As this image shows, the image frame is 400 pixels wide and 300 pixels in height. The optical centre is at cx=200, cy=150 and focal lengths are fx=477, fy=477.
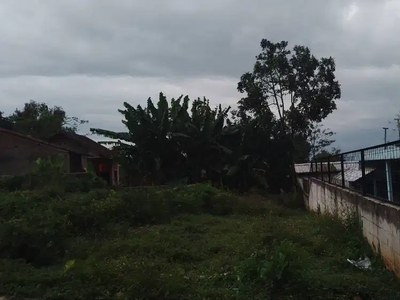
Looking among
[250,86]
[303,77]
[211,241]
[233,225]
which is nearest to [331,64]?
[303,77]

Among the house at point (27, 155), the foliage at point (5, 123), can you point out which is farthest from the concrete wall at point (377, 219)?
the foliage at point (5, 123)

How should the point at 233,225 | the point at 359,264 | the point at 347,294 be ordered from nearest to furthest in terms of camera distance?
the point at 347,294
the point at 359,264
the point at 233,225

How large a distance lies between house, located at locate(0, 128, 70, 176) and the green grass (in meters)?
14.2

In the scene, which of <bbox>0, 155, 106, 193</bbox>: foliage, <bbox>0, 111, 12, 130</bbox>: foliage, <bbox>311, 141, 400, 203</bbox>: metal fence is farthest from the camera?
<bbox>0, 111, 12, 130</bbox>: foliage

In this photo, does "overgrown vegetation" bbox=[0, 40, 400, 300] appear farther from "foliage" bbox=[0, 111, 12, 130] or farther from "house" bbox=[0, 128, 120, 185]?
"foliage" bbox=[0, 111, 12, 130]

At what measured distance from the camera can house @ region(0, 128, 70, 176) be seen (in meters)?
26.2

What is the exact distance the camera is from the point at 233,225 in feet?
36.7

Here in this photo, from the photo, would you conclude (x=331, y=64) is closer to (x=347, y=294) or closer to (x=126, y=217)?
(x=126, y=217)

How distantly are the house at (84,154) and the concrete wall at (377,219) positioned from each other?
21926 millimetres

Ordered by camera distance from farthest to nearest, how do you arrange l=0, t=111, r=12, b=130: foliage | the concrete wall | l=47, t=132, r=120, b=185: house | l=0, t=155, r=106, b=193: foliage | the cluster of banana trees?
l=0, t=111, r=12, b=130: foliage, l=47, t=132, r=120, b=185: house, the cluster of banana trees, l=0, t=155, r=106, b=193: foliage, the concrete wall

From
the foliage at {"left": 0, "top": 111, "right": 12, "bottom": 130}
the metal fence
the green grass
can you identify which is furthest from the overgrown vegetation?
the foliage at {"left": 0, "top": 111, "right": 12, "bottom": 130}

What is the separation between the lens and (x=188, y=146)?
2092cm

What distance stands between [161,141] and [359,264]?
48.2ft

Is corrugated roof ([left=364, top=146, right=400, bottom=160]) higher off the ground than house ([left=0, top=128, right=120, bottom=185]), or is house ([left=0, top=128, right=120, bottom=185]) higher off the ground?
house ([left=0, top=128, right=120, bottom=185])
